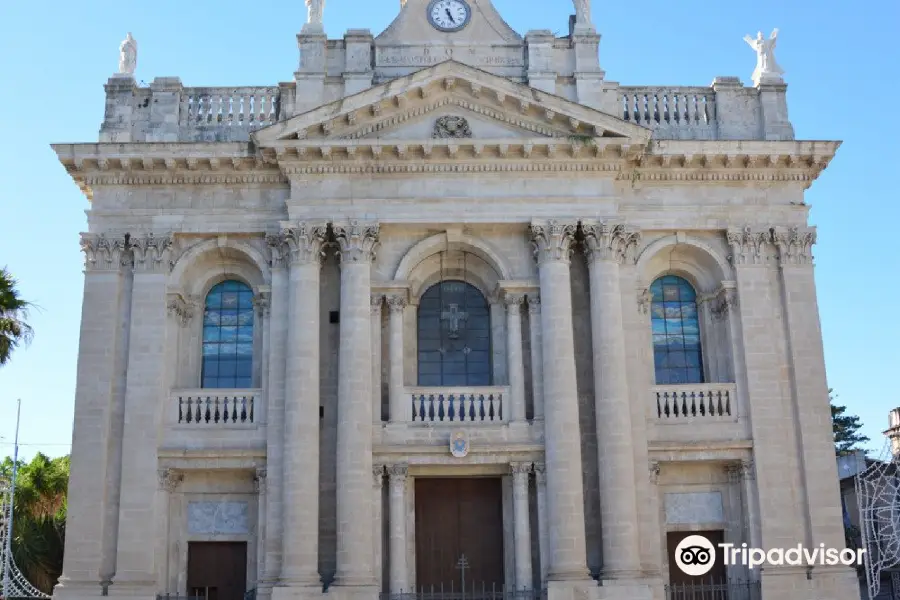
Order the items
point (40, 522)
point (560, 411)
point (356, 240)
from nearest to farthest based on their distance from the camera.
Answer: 1. point (560, 411)
2. point (356, 240)
3. point (40, 522)

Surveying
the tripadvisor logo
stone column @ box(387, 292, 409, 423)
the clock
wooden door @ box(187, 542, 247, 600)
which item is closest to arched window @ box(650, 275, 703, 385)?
the tripadvisor logo

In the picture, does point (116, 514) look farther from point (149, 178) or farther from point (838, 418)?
point (838, 418)

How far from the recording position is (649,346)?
23.9 m

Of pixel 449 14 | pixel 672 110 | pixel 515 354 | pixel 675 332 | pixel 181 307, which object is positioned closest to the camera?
pixel 515 354

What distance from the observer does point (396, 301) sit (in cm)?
2327

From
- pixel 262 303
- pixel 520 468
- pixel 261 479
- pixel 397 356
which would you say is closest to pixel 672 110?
pixel 397 356

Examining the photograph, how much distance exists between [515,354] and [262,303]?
18.9ft

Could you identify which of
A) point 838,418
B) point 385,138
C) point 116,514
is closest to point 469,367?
point 385,138

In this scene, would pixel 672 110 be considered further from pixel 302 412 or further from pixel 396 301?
pixel 302 412

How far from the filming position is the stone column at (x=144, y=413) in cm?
2155

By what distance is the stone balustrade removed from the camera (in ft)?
80.8

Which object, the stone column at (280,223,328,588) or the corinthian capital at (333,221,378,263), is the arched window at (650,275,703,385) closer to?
the corinthian capital at (333,221,378,263)

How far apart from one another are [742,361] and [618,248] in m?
3.68

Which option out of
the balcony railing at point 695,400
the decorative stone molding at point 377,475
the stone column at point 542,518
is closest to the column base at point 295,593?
the decorative stone molding at point 377,475
